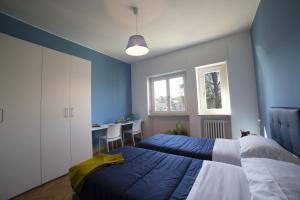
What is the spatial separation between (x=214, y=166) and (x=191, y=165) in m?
0.21

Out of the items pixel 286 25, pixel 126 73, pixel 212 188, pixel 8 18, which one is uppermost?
pixel 8 18

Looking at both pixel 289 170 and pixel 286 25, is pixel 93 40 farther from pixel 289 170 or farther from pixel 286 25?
pixel 289 170

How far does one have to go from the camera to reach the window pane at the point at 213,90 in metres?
3.42

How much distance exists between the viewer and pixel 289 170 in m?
0.91

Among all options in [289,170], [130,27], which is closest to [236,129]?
[289,170]

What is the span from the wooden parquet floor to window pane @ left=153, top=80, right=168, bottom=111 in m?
2.94

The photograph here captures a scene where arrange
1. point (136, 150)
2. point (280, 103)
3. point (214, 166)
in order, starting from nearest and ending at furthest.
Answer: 1. point (214, 166)
2. point (280, 103)
3. point (136, 150)

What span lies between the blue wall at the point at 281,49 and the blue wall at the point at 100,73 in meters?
3.49

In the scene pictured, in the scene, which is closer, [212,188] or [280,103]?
[212,188]

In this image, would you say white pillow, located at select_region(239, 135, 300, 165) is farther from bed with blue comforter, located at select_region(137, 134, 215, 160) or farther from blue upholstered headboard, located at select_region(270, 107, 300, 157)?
bed with blue comforter, located at select_region(137, 134, 215, 160)

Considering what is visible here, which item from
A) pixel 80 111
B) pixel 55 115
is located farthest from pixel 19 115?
pixel 80 111

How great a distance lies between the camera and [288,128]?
1.34 meters

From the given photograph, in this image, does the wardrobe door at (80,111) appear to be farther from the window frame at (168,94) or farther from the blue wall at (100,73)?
the window frame at (168,94)

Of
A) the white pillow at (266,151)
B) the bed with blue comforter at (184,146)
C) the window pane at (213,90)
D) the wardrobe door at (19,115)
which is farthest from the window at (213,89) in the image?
the wardrobe door at (19,115)
